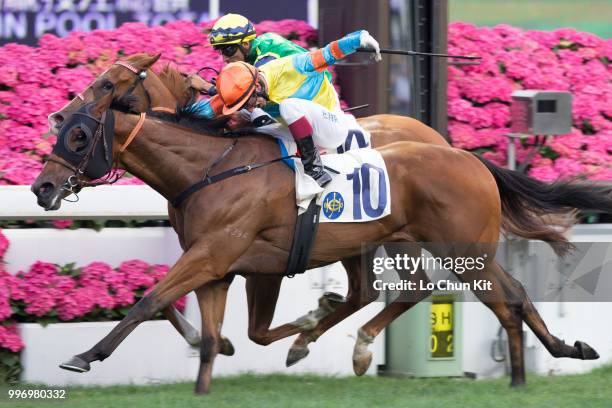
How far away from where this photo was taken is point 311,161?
689cm

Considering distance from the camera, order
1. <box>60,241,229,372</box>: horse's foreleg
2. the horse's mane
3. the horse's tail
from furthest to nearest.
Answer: the horse's tail, the horse's mane, <box>60,241,229,372</box>: horse's foreleg

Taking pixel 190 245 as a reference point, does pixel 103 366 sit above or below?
below

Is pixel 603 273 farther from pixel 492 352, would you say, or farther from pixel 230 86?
pixel 230 86

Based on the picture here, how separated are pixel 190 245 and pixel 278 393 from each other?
0.98 m

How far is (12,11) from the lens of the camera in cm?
984

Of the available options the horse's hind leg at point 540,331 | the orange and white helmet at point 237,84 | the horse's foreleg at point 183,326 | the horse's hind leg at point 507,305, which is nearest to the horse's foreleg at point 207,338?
the horse's foreleg at point 183,326

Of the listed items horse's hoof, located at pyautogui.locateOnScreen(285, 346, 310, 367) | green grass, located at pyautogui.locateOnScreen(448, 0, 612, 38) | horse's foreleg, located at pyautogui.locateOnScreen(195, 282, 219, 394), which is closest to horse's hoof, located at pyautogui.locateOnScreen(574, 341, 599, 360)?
horse's hoof, located at pyautogui.locateOnScreen(285, 346, 310, 367)

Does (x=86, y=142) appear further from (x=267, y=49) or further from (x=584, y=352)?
(x=584, y=352)

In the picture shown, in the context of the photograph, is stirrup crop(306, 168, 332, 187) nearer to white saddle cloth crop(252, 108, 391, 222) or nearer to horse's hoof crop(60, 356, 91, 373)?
white saddle cloth crop(252, 108, 391, 222)

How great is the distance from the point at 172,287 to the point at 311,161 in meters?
1.04

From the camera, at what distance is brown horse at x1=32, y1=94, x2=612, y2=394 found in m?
6.63

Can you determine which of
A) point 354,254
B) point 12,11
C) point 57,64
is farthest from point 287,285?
point 12,11

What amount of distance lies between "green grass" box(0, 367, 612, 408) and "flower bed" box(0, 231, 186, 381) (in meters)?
0.40

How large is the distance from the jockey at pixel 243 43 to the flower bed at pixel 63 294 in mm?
1277
